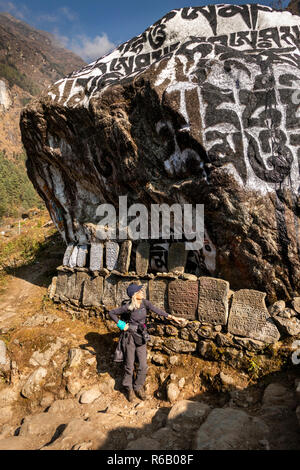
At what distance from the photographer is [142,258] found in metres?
5.14

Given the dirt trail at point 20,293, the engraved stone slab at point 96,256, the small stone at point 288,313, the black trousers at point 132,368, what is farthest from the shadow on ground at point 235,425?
the dirt trail at point 20,293

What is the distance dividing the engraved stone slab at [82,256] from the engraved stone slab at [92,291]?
0.39m

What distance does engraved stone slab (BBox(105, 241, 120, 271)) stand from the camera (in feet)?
18.3

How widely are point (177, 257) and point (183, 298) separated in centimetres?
69

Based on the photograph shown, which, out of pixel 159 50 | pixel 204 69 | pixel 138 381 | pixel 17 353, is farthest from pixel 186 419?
pixel 159 50

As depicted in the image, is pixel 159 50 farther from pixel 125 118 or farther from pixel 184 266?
pixel 184 266

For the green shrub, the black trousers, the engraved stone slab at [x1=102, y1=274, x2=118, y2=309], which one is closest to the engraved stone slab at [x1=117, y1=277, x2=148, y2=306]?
the engraved stone slab at [x1=102, y1=274, x2=118, y2=309]

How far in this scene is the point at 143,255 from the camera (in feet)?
16.9

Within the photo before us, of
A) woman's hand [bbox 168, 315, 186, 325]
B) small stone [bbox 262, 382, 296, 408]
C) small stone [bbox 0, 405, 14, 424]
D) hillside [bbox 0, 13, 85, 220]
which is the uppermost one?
hillside [bbox 0, 13, 85, 220]

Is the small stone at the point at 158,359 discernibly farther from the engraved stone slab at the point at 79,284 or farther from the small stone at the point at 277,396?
the engraved stone slab at the point at 79,284

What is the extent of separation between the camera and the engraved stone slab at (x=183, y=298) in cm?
442

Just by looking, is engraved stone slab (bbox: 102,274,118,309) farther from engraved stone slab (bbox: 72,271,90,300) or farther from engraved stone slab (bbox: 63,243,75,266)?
engraved stone slab (bbox: 63,243,75,266)

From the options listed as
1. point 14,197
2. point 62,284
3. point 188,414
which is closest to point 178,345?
point 188,414

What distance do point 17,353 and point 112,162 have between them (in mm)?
3795
